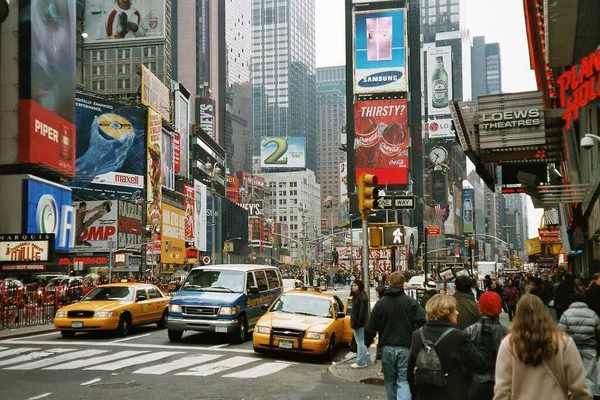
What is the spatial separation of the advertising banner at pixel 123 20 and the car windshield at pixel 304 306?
342 feet

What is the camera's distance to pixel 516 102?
18875 millimetres

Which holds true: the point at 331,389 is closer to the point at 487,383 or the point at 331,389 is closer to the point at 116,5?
the point at 487,383

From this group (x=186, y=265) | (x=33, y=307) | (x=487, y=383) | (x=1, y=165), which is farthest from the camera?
(x=186, y=265)

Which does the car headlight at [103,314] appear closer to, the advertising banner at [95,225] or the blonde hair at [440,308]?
the blonde hair at [440,308]

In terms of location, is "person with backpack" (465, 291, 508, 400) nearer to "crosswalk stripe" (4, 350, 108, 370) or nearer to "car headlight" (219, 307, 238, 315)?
"crosswalk stripe" (4, 350, 108, 370)

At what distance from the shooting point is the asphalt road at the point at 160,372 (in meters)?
11.5

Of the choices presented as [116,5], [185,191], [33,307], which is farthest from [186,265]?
[33,307]

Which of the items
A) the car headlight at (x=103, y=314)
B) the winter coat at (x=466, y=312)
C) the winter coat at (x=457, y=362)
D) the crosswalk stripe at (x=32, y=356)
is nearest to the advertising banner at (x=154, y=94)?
the car headlight at (x=103, y=314)

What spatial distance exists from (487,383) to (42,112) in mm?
53763

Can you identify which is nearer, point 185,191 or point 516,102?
point 516,102

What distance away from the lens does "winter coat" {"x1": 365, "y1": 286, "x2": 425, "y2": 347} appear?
912 cm

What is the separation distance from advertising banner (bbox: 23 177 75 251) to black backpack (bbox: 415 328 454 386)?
5221 cm

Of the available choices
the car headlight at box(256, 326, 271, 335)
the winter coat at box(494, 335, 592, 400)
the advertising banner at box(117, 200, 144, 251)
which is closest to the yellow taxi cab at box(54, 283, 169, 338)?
the car headlight at box(256, 326, 271, 335)

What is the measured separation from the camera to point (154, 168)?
3558 inches
